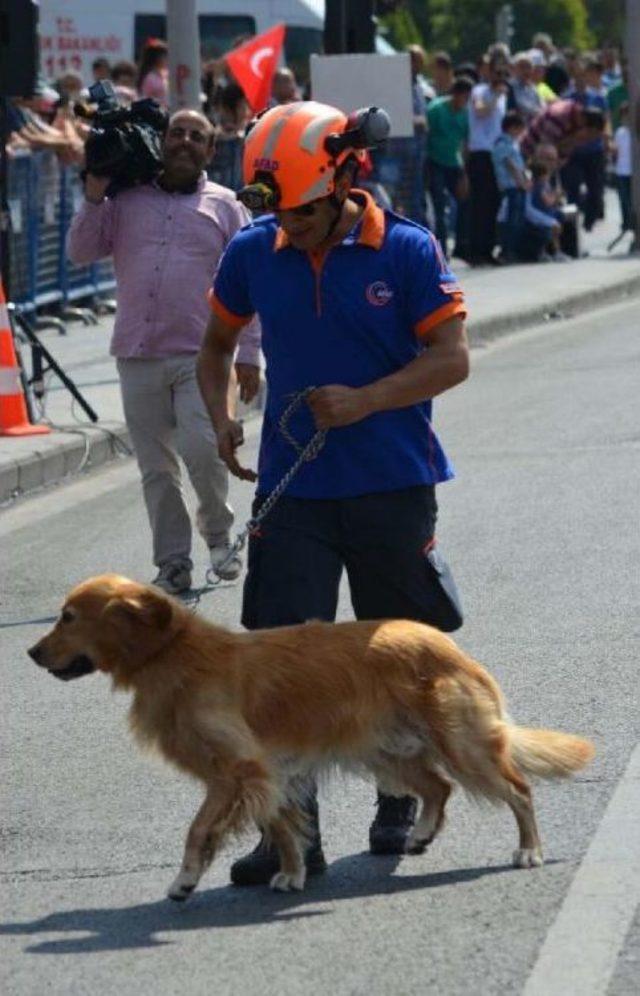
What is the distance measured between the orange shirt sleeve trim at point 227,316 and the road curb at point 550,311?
14058 mm

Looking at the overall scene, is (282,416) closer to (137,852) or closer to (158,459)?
(137,852)

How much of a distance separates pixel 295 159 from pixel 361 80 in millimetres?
15320

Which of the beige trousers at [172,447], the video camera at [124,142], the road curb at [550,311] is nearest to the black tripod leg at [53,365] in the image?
the beige trousers at [172,447]

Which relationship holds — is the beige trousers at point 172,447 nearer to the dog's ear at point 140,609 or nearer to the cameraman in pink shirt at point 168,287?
the cameraman in pink shirt at point 168,287

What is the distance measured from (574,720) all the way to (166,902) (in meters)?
2.04

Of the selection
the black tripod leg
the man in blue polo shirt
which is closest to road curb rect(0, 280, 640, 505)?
the black tripod leg

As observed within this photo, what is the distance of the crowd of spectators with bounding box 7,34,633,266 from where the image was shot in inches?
886

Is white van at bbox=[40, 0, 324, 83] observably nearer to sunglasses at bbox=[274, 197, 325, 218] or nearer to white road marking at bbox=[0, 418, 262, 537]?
white road marking at bbox=[0, 418, 262, 537]

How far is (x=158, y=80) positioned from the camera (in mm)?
22844

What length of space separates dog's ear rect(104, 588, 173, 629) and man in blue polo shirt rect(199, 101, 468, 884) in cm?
48

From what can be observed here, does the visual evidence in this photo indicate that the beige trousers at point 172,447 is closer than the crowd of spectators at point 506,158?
Yes

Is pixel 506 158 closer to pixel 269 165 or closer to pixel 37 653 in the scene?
pixel 269 165

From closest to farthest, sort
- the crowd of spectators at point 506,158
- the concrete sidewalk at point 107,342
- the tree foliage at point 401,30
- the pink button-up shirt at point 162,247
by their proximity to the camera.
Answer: the pink button-up shirt at point 162,247 → the concrete sidewalk at point 107,342 → the crowd of spectators at point 506,158 → the tree foliage at point 401,30

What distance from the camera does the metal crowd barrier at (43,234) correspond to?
20.0 meters
